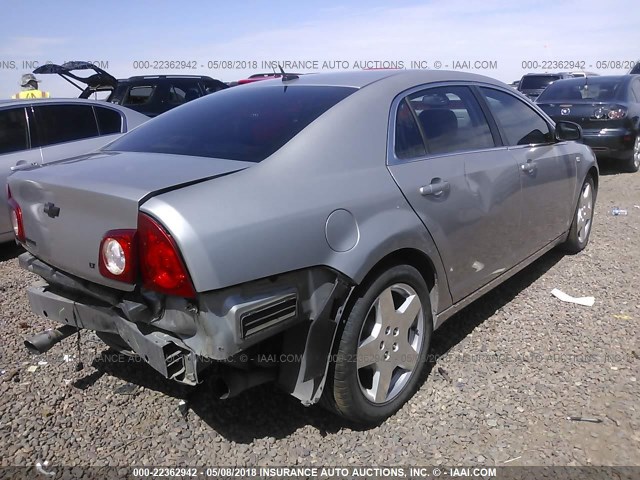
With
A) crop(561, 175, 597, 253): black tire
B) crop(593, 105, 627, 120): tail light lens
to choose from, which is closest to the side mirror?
crop(561, 175, 597, 253): black tire

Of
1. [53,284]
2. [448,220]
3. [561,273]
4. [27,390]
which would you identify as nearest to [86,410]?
[27,390]

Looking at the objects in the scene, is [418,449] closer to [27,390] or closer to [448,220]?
[448,220]

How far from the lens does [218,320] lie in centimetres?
202

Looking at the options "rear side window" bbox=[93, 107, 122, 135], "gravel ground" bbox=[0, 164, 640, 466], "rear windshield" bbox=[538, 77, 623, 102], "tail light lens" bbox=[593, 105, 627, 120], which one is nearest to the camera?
"gravel ground" bbox=[0, 164, 640, 466]

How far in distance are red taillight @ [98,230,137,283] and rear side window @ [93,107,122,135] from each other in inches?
169

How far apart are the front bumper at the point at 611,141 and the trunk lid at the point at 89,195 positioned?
803 centimetres

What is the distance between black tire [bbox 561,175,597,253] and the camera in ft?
15.8

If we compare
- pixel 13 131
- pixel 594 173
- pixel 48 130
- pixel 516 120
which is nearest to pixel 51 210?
pixel 516 120

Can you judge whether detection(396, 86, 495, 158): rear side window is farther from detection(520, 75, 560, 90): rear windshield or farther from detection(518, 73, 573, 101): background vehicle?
detection(520, 75, 560, 90): rear windshield

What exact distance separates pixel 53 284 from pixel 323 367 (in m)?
1.29

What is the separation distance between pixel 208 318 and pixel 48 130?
4380mm

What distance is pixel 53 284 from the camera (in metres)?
2.56

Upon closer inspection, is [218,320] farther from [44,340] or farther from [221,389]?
[44,340]

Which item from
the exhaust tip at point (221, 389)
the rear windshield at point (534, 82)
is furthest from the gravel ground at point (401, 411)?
the rear windshield at point (534, 82)
